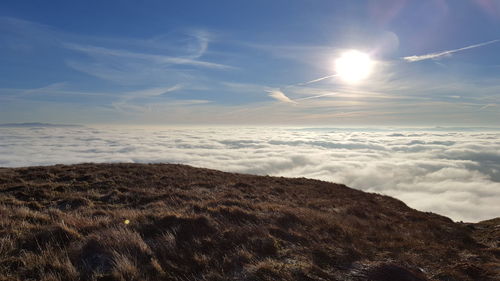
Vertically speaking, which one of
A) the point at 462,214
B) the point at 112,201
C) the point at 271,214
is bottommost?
the point at 462,214

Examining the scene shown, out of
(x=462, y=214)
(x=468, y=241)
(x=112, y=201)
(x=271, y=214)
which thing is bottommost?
(x=462, y=214)

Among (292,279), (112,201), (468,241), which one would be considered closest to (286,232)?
(292,279)

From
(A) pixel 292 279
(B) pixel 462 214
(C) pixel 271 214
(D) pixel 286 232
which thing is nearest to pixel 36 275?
(A) pixel 292 279

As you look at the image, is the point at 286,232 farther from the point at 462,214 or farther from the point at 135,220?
the point at 462,214

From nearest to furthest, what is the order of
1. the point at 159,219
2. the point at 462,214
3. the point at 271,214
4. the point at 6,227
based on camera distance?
the point at 6,227 < the point at 159,219 < the point at 271,214 < the point at 462,214

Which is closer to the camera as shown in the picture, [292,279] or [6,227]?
[292,279]

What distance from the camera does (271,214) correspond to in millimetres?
8727

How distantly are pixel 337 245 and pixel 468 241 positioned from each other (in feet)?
31.8

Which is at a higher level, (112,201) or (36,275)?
(36,275)

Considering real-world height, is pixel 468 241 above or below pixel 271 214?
below

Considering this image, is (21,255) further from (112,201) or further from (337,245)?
(112,201)

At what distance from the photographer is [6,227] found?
5.36 meters

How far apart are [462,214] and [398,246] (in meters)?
195

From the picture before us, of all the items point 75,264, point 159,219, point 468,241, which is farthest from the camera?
point 468,241
